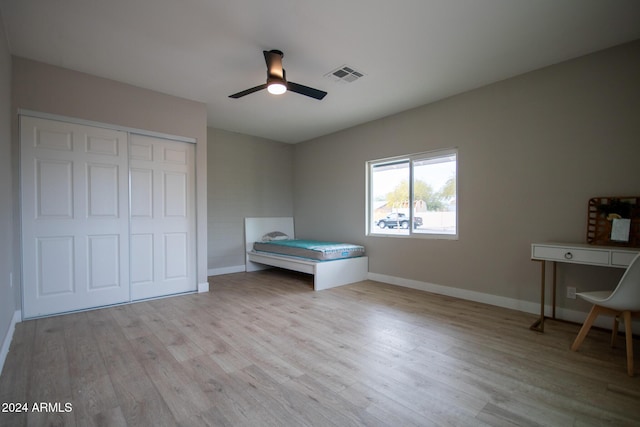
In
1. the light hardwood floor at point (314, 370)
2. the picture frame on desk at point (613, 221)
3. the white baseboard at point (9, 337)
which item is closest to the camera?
the light hardwood floor at point (314, 370)

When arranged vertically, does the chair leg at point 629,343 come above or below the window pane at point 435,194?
below

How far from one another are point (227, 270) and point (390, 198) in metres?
3.19

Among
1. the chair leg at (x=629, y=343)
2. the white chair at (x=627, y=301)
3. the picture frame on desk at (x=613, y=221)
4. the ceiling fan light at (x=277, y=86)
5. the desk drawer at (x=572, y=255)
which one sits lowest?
the chair leg at (x=629, y=343)

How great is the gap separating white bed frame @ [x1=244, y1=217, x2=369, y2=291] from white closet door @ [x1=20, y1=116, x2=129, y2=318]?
2.17 meters

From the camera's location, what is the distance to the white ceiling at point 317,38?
2230mm

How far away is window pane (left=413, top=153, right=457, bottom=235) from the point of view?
3.96 m

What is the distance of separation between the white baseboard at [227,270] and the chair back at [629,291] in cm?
502

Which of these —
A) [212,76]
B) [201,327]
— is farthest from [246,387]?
[212,76]

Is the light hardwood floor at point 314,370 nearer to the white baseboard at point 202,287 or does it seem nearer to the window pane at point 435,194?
the white baseboard at point 202,287

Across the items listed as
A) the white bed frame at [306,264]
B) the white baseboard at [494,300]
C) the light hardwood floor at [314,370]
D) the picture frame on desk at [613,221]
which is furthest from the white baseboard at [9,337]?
the picture frame on desk at [613,221]

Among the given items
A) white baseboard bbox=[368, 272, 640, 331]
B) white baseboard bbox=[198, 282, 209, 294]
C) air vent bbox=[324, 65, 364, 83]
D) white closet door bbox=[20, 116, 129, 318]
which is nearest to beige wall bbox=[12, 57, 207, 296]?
white baseboard bbox=[198, 282, 209, 294]

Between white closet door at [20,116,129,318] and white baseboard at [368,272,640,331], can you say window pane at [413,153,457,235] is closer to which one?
white baseboard at [368,272,640,331]

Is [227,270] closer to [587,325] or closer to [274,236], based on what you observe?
[274,236]

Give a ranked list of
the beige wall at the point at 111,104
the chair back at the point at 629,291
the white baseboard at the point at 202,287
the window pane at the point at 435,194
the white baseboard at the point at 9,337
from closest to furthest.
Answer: the chair back at the point at 629,291 → the white baseboard at the point at 9,337 → the beige wall at the point at 111,104 → the window pane at the point at 435,194 → the white baseboard at the point at 202,287
